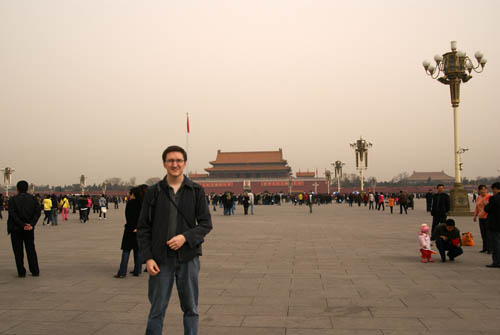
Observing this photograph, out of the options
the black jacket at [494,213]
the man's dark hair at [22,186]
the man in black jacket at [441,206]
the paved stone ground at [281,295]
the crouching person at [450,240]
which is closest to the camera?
the paved stone ground at [281,295]

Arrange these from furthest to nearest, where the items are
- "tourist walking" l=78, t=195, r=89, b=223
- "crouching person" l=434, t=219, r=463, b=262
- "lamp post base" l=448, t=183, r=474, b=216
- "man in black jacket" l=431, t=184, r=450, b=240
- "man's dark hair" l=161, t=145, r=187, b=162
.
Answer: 1. "lamp post base" l=448, t=183, r=474, b=216
2. "tourist walking" l=78, t=195, r=89, b=223
3. "man in black jacket" l=431, t=184, r=450, b=240
4. "crouching person" l=434, t=219, r=463, b=262
5. "man's dark hair" l=161, t=145, r=187, b=162

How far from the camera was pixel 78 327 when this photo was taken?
3.83 meters

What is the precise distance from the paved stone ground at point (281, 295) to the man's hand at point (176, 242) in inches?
51.2

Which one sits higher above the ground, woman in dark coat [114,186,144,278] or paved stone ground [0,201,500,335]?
woman in dark coat [114,186,144,278]

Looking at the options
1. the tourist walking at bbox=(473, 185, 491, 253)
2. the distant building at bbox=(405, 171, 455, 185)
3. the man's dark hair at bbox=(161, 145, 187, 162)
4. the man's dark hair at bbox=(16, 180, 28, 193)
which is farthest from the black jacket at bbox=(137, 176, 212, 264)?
the distant building at bbox=(405, 171, 455, 185)

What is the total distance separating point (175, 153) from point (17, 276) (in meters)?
4.63

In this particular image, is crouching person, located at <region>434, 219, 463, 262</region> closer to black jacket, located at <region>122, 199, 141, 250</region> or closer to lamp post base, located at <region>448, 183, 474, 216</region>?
black jacket, located at <region>122, 199, 141, 250</region>

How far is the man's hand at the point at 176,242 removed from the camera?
108 inches

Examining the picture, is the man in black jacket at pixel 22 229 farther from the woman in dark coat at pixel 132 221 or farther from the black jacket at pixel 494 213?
the black jacket at pixel 494 213

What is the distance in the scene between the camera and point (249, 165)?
74.6m

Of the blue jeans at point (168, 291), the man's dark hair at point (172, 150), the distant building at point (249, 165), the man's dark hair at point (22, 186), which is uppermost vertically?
the distant building at point (249, 165)

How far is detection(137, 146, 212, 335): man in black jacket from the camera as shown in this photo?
280 centimetres

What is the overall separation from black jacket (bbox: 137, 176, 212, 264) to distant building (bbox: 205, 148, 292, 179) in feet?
226

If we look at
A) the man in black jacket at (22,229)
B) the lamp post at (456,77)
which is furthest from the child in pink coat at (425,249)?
the lamp post at (456,77)
